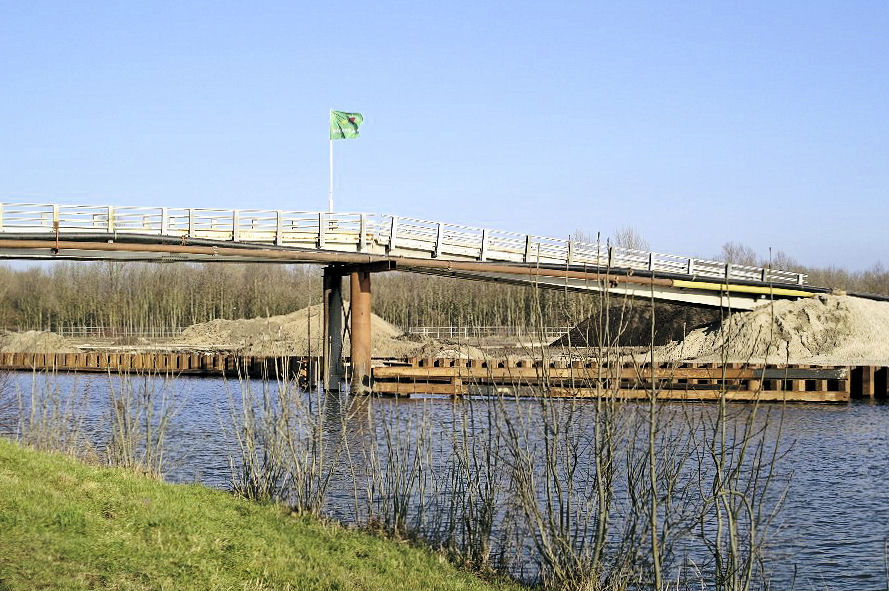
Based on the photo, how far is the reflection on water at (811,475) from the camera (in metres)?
15.8

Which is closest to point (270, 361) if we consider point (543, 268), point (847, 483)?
point (543, 268)

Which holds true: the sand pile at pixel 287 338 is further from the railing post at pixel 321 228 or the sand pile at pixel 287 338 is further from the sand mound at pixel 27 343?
the railing post at pixel 321 228

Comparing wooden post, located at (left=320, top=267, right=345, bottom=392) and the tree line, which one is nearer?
wooden post, located at (left=320, top=267, right=345, bottom=392)

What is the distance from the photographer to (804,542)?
55.7 feet

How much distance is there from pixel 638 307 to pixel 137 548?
2259 inches

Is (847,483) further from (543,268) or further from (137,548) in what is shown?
(543,268)

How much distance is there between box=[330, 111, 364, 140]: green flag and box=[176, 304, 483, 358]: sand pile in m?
15.8

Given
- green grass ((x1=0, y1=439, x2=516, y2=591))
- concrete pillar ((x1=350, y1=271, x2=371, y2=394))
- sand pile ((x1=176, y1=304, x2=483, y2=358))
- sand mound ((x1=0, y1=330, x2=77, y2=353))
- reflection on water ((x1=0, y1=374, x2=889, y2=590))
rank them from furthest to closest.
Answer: sand mound ((x1=0, y1=330, x2=77, y2=353)) → sand pile ((x1=176, y1=304, x2=483, y2=358)) → concrete pillar ((x1=350, y1=271, x2=371, y2=394)) → reflection on water ((x1=0, y1=374, x2=889, y2=590)) → green grass ((x1=0, y1=439, x2=516, y2=591))

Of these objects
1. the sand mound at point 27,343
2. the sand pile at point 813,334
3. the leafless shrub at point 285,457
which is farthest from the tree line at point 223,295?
the leafless shrub at point 285,457

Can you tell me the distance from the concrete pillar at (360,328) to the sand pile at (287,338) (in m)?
13.2

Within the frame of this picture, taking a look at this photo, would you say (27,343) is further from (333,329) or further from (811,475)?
(811,475)

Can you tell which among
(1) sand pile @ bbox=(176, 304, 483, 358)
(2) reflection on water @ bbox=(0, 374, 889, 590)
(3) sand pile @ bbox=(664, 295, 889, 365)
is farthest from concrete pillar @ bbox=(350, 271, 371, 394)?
(3) sand pile @ bbox=(664, 295, 889, 365)

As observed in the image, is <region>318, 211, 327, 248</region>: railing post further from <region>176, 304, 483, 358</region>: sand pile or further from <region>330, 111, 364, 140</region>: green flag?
<region>176, 304, 483, 358</region>: sand pile

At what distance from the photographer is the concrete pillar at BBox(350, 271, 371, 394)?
40.9 metres
